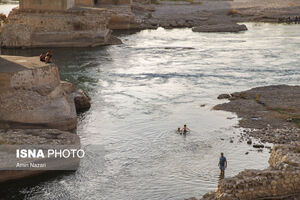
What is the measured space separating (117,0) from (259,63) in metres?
27.3

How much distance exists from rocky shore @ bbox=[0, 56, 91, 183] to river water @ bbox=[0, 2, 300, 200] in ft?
3.29

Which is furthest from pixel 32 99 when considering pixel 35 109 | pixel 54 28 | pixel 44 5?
pixel 44 5

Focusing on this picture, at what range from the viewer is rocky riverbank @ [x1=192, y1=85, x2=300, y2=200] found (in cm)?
1747

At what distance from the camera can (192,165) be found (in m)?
22.2

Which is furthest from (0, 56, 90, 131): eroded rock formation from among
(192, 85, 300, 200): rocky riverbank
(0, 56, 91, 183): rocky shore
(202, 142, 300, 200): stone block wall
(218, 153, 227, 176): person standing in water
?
(202, 142, 300, 200): stone block wall

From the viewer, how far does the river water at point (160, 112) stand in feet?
67.3

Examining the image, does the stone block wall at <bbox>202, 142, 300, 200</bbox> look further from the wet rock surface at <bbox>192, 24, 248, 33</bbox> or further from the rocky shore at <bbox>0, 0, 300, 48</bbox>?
the wet rock surface at <bbox>192, 24, 248, 33</bbox>

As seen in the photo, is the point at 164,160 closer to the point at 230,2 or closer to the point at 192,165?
the point at 192,165

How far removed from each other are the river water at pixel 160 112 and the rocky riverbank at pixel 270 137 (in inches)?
42.0

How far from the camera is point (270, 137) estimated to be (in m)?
25.0

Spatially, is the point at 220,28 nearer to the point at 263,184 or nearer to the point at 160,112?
the point at 160,112

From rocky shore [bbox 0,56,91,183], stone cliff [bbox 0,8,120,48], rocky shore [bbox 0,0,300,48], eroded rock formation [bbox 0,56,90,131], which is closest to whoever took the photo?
rocky shore [bbox 0,56,91,183]

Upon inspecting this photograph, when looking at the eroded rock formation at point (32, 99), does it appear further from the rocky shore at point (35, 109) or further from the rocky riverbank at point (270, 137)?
the rocky riverbank at point (270, 137)

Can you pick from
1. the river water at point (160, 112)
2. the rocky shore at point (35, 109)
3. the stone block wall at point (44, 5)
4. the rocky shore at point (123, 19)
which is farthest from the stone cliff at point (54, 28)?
the rocky shore at point (35, 109)
